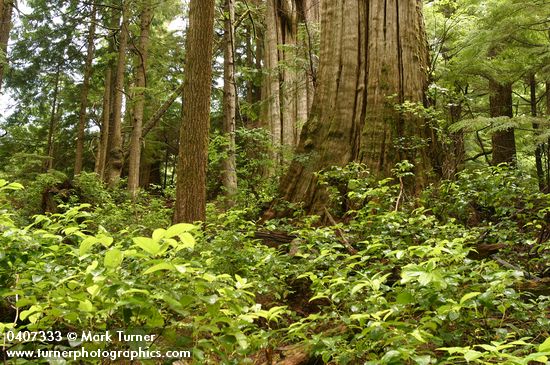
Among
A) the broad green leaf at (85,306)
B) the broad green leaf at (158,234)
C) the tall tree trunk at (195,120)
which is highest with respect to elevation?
the tall tree trunk at (195,120)

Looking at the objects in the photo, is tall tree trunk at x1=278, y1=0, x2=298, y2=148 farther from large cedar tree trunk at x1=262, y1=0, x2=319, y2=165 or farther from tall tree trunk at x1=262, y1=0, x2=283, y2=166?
tall tree trunk at x1=262, y1=0, x2=283, y2=166

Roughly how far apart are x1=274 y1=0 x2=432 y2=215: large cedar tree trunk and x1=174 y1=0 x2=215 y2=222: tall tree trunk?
1.51m

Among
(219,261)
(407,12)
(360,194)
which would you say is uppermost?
(407,12)

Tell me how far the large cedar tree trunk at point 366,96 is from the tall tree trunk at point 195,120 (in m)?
1.51

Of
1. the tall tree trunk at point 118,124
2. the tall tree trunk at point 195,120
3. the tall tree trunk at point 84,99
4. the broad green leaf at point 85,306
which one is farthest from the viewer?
the tall tree trunk at point 84,99

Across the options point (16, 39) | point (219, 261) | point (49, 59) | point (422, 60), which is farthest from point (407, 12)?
point (16, 39)

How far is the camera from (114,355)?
1.95m

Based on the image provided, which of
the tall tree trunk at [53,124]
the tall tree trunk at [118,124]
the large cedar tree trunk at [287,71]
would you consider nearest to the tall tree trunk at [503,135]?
the large cedar tree trunk at [287,71]

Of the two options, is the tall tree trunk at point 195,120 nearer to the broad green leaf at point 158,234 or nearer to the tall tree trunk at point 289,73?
the broad green leaf at point 158,234

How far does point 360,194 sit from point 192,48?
324 cm

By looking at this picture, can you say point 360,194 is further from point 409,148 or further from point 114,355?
point 114,355

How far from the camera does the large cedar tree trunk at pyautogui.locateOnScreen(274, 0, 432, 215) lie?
6.52 meters

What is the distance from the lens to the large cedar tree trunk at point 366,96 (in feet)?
21.4

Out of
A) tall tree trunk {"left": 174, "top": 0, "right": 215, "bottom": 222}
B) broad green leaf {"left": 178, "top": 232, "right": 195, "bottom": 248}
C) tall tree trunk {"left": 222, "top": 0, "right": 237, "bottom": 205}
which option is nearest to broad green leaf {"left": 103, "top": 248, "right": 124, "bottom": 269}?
broad green leaf {"left": 178, "top": 232, "right": 195, "bottom": 248}
